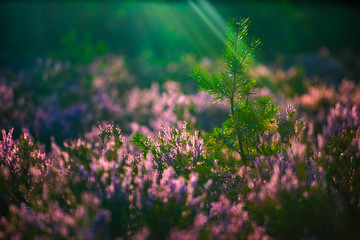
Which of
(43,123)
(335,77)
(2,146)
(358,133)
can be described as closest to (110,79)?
(43,123)

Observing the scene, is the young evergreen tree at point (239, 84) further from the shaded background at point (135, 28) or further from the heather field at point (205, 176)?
the shaded background at point (135, 28)

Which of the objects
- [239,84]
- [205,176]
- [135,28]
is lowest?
[205,176]

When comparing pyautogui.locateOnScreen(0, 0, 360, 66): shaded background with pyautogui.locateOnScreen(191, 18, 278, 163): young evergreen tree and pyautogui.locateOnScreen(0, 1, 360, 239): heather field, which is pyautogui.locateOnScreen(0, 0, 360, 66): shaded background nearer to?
pyautogui.locateOnScreen(0, 1, 360, 239): heather field

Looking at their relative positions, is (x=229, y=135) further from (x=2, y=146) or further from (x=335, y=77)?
(x=335, y=77)

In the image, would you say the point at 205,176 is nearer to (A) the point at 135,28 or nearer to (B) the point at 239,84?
(B) the point at 239,84

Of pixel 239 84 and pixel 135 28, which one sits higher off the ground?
pixel 135 28

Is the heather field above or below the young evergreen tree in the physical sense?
below

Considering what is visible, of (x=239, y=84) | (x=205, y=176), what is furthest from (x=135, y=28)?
(x=205, y=176)

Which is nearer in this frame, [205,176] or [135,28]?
[205,176]

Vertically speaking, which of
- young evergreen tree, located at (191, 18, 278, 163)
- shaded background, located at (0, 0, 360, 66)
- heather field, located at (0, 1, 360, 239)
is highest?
shaded background, located at (0, 0, 360, 66)

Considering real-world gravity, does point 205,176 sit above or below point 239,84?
below

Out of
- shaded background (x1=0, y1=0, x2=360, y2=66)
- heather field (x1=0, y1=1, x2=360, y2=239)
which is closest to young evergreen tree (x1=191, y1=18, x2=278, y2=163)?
heather field (x1=0, y1=1, x2=360, y2=239)

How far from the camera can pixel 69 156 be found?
2.25m

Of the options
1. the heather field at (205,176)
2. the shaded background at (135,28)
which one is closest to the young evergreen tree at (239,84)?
the heather field at (205,176)
